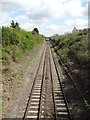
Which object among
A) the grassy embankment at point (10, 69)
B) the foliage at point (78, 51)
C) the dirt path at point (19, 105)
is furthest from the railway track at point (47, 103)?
the foliage at point (78, 51)

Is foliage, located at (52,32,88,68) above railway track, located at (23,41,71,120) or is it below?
above

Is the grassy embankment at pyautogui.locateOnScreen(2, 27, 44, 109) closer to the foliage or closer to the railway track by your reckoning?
the railway track

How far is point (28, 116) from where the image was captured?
9.57m

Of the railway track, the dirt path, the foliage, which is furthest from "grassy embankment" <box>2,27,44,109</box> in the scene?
the foliage

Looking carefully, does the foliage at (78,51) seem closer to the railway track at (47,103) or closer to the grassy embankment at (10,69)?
the railway track at (47,103)

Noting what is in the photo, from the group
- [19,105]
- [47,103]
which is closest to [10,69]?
[19,105]

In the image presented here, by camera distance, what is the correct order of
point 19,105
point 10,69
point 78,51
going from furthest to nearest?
point 78,51 → point 10,69 → point 19,105

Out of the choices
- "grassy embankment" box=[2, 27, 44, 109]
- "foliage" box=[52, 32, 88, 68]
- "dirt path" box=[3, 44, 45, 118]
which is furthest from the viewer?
"foliage" box=[52, 32, 88, 68]

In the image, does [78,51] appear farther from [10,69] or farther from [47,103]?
[47,103]

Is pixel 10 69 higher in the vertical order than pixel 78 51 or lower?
lower

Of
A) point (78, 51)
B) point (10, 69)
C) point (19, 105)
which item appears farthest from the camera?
point (78, 51)

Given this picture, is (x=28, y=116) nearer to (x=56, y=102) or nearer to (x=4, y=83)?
(x=56, y=102)

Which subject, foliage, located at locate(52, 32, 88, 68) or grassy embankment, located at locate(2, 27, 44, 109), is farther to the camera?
foliage, located at locate(52, 32, 88, 68)

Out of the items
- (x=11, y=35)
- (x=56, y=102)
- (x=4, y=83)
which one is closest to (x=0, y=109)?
(x=56, y=102)
